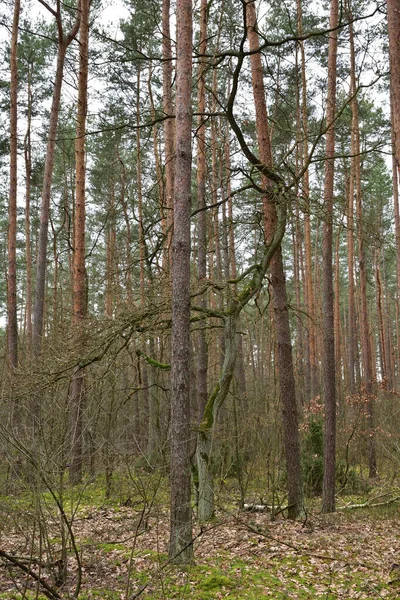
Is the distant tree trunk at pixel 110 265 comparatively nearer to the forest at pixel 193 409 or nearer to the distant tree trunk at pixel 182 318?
the forest at pixel 193 409

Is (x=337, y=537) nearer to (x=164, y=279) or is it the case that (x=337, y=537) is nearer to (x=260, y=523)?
(x=260, y=523)

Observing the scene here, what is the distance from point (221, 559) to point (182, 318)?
2.91m

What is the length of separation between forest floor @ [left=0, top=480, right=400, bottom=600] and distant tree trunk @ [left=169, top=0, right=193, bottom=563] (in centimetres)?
29

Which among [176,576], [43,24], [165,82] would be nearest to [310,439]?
[176,576]

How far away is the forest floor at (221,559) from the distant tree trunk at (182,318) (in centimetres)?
29

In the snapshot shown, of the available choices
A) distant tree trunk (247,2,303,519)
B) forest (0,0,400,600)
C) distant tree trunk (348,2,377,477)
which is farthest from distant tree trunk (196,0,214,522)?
distant tree trunk (348,2,377,477)

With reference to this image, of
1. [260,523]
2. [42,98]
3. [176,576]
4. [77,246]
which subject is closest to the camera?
[176,576]

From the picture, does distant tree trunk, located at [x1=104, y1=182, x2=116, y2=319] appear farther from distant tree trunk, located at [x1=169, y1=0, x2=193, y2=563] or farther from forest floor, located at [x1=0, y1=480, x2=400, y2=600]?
forest floor, located at [x1=0, y1=480, x2=400, y2=600]

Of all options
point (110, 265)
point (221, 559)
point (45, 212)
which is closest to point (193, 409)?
point (110, 265)

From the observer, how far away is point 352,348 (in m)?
19.7

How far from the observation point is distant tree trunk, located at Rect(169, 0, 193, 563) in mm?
5898

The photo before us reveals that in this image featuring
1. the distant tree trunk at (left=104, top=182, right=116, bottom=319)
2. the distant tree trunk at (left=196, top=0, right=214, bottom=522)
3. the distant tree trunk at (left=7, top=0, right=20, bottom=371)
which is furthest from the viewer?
the distant tree trunk at (left=7, top=0, right=20, bottom=371)

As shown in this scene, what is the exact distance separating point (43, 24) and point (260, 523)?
1431cm

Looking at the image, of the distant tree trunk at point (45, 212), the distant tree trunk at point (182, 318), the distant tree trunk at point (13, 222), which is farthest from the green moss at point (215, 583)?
the distant tree trunk at point (13, 222)
